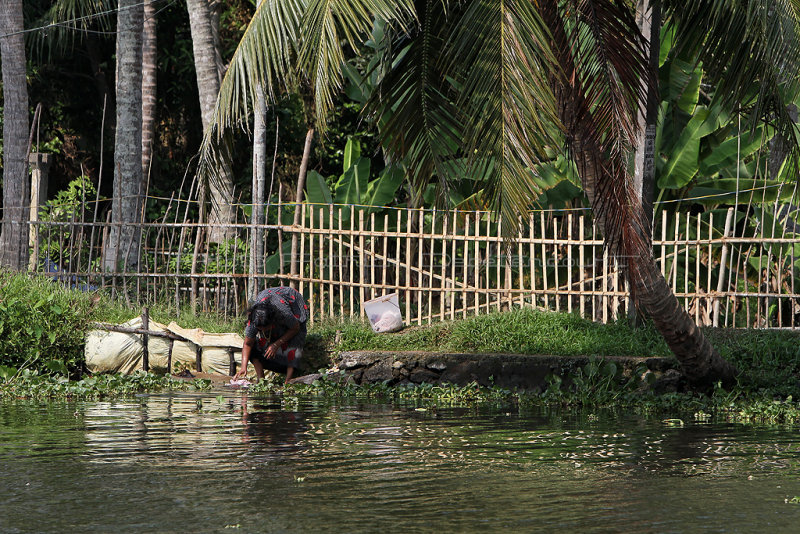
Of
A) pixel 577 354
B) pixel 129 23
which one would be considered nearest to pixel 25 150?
pixel 129 23

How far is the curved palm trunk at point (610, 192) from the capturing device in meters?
7.99

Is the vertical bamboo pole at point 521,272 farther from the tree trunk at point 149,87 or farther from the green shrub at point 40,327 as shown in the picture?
the tree trunk at point 149,87

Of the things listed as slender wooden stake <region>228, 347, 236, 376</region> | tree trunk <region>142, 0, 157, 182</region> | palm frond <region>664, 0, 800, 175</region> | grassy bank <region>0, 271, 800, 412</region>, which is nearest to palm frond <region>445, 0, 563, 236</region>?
palm frond <region>664, 0, 800, 175</region>

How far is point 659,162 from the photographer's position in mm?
14062

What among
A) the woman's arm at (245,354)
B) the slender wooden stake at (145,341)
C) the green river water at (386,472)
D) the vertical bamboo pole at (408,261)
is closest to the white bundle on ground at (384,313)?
the vertical bamboo pole at (408,261)

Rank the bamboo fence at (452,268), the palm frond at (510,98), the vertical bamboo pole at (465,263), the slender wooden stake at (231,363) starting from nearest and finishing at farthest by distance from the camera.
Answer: the palm frond at (510,98)
the bamboo fence at (452,268)
the slender wooden stake at (231,363)
the vertical bamboo pole at (465,263)

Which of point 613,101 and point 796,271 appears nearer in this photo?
point 613,101

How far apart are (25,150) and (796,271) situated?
11282 millimetres

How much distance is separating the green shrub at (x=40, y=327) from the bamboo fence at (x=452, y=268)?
126cm

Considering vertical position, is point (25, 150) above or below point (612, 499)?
above

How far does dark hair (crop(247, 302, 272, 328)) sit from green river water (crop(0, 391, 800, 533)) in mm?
1738

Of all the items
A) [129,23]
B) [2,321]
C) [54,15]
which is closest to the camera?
Answer: [2,321]

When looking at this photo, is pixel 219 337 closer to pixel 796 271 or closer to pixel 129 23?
pixel 129 23

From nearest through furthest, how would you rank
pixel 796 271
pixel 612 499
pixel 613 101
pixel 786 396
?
pixel 612 499, pixel 613 101, pixel 786 396, pixel 796 271
